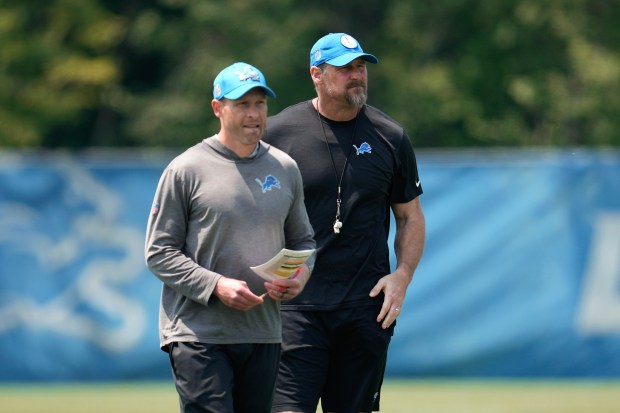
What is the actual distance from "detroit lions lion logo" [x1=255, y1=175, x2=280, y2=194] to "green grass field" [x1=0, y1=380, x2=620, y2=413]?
205 inches

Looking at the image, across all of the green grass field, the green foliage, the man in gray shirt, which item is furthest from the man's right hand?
the green foliage

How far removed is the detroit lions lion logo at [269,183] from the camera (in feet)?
20.1

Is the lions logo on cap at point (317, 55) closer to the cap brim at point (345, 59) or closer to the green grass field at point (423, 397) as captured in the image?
the cap brim at point (345, 59)

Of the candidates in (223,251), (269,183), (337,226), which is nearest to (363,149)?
(337,226)

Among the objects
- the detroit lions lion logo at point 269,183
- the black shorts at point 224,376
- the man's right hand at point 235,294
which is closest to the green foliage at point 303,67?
the detroit lions lion logo at point 269,183

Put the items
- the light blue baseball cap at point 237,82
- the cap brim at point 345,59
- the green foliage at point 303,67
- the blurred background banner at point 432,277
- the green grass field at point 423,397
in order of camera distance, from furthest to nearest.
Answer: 1. the green foliage at point 303,67
2. the blurred background banner at point 432,277
3. the green grass field at point 423,397
4. the cap brim at point 345,59
5. the light blue baseball cap at point 237,82

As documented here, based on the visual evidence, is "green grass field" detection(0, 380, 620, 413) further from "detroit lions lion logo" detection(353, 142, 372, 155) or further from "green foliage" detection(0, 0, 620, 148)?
"green foliage" detection(0, 0, 620, 148)

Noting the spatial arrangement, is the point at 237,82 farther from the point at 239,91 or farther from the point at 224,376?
the point at 224,376

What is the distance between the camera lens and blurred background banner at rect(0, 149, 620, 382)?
1293 cm

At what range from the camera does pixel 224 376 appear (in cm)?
606

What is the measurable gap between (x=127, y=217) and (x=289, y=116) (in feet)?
20.4

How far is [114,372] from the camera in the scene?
12984mm

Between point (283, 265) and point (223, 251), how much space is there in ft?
0.95

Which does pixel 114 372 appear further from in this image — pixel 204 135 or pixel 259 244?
pixel 204 135
